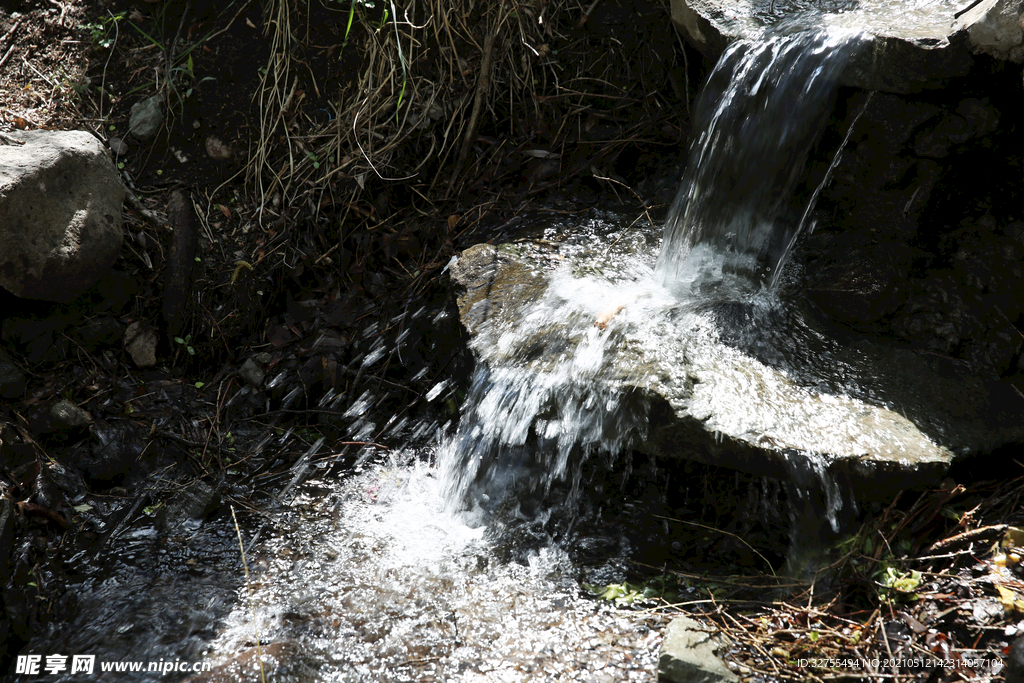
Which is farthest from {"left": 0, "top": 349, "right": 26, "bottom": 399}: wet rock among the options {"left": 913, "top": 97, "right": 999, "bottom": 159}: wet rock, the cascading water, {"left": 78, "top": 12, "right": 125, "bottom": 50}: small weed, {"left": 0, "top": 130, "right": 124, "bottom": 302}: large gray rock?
{"left": 913, "top": 97, "right": 999, "bottom": 159}: wet rock

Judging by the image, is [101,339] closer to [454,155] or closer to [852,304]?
[454,155]

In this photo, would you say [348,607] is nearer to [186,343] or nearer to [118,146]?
[186,343]

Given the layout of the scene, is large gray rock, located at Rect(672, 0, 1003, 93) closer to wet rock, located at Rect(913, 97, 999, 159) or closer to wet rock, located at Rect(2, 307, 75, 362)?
wet rock, located at Rect(913, 97, 999, 159)

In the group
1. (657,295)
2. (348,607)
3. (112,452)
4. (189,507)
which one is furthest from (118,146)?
(657,295)

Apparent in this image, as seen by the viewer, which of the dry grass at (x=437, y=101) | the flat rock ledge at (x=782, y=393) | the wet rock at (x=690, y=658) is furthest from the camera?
the dry grass at (x=437, y=101)

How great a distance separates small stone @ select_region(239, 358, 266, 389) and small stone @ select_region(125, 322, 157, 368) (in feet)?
1.31

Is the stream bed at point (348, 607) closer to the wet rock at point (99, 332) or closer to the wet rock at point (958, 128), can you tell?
the wet rock at point (99, 332)

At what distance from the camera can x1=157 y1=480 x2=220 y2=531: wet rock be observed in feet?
7.75

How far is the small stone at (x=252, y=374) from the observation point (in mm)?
3047

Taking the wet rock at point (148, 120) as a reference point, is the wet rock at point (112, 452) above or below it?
below

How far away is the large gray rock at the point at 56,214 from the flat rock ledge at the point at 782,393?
1649mm

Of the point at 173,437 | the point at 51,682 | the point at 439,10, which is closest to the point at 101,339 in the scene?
the point at 173,437

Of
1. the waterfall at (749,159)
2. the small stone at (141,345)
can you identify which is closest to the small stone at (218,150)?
the small stone at (141,345)

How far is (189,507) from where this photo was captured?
240cm
